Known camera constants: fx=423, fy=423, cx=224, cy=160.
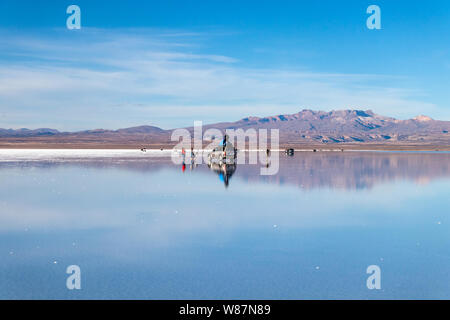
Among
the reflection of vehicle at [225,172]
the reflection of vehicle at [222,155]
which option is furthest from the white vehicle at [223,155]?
the reflection of vehicle at [225,172]

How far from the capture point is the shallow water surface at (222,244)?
778 centimetres

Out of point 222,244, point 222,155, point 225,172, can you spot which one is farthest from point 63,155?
point 222,244

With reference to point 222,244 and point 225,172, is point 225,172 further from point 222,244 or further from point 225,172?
point 222,244

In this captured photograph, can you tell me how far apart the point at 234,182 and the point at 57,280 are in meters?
18.3

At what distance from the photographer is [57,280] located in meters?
8.12

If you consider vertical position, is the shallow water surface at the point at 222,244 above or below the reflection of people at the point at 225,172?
below

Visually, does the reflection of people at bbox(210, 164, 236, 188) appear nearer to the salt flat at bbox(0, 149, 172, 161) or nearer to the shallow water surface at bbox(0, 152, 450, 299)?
the shallow water surface at bbox(0, 152, 450, 299)

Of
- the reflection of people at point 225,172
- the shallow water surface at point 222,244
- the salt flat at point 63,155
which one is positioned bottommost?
the shallow water surface at point 222,244

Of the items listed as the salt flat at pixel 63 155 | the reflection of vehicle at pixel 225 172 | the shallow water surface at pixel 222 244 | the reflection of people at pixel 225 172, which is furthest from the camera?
the salt flat at pixel 63 155

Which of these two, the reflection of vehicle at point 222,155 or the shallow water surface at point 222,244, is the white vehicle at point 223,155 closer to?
the reflection of vehicle at point 222,155

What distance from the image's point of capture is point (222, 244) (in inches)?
429

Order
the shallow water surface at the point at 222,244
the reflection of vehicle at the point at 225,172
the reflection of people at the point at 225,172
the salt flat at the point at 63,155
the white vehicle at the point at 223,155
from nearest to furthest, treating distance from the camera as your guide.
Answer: the shallow water surface at the point at 222,244, the reflection of people at the point at 225,172, the reflection of vehicle at the point at 225,172, the white vehicle at the point at 223,155, the salt flat at the point at 63,155
